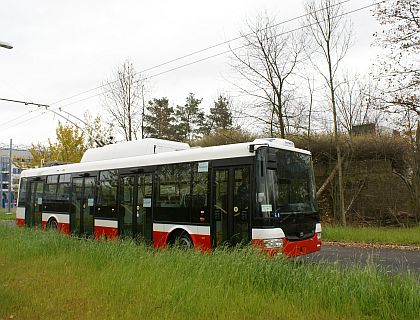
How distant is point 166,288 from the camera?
581 centimetres

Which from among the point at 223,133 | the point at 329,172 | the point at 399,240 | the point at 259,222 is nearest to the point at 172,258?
the point at 259,222

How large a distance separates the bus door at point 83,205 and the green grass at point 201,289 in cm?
615

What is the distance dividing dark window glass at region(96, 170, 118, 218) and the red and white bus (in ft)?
0.10

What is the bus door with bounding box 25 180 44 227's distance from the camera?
59.2ft

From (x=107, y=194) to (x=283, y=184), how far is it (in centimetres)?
668

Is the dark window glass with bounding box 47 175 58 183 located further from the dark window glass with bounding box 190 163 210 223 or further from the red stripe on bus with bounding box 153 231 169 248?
the dark window glass with bounding box 190 163 210 223

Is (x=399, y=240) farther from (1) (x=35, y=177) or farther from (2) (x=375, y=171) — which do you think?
(1) (x=35, y=177)

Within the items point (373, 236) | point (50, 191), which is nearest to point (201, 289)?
point (373, 236)

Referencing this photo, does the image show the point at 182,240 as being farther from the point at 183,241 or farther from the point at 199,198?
the point at 199,198

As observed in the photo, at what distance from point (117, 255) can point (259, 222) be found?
9.55ft

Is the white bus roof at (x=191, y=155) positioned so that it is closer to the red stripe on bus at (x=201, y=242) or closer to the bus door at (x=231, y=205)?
the bus door at (x=231, y=205)

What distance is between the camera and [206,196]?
984 centimetres

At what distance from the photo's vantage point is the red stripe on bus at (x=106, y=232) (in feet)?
42.3

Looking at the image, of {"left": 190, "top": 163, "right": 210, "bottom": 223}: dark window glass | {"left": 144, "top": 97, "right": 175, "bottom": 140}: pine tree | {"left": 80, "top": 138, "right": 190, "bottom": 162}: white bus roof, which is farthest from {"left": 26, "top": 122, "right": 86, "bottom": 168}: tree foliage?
{"left": 190, "top": 163, "right": 210, "bottom": 223}: dark window glass
